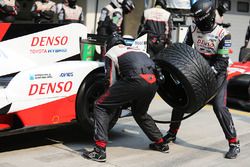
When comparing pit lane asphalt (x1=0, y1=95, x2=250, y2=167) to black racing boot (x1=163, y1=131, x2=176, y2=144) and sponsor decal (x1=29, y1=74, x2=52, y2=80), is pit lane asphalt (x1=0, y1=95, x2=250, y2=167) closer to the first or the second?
black racing boot (x1=163, y1=131, x2=176, y2=144)

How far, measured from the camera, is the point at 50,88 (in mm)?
4875

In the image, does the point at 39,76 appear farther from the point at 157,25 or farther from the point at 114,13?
the point at 114,13

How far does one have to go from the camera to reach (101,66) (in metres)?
5.31

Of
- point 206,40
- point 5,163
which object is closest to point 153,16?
point 206,40

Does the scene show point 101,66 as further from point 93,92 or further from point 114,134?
point 114,134

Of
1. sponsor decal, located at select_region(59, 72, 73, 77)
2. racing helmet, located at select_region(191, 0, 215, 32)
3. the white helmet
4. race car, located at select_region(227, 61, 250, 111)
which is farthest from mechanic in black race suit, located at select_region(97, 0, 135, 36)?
sponsor decal, located at select_region(59, 72, 73, 77)

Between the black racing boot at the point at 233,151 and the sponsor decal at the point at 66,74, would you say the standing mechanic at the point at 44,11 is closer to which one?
the sponsor decal at the point at 66,74

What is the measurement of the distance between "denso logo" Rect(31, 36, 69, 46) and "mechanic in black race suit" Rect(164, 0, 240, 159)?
152 centimetres

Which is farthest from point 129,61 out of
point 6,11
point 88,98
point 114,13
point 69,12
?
point 69,12

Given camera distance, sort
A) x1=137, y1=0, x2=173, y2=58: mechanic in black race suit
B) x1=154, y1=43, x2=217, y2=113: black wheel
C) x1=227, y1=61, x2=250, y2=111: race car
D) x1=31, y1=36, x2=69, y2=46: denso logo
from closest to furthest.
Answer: x1=154, y1=43, x2=217, y2=113: black wheel
x1=31, y1=36, x2=69, y2=46: denso logo
x1=227, y1=61, x2=250, y2=111: race car
x1=137, y1=0, x2=173, y2=58: mechanic in black race suit

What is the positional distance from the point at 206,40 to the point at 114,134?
182 cm

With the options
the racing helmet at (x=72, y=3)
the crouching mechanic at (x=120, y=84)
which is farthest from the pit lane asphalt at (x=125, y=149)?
the racing helmet at (x=72, y=3)

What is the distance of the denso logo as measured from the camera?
5066 millimetres

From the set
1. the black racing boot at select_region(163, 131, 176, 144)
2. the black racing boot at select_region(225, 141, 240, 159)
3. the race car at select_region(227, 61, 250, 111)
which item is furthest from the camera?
the race car at select_region(227, 61, 250, 111)
